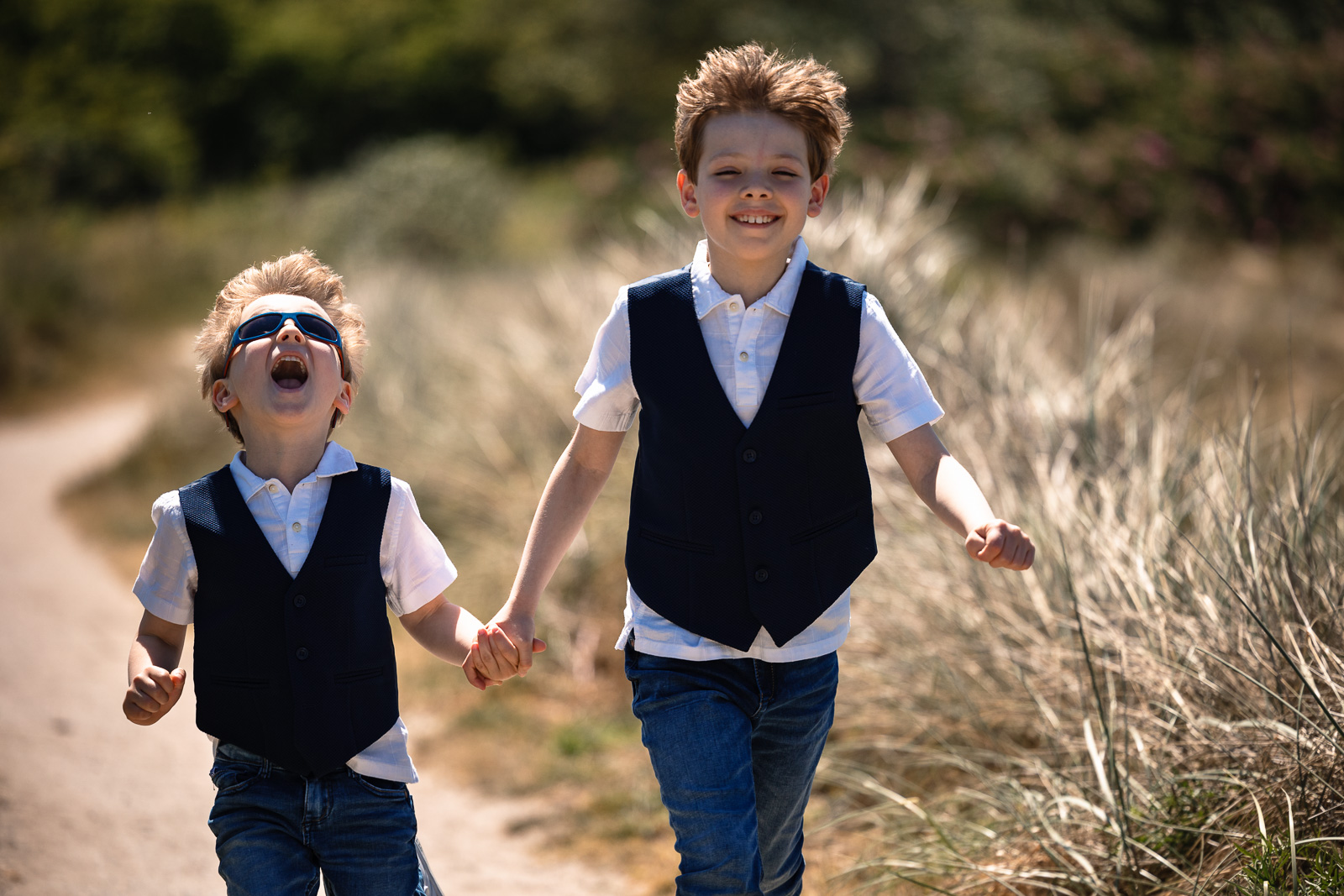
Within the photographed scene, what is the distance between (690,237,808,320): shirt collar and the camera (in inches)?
84.4

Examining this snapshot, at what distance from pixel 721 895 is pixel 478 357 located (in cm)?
473

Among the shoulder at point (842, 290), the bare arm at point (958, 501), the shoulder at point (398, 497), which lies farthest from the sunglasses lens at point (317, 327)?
the bare arm at point (958, 501)

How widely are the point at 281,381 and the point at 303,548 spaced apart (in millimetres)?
312

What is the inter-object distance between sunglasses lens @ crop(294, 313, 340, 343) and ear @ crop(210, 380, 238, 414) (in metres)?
0.18

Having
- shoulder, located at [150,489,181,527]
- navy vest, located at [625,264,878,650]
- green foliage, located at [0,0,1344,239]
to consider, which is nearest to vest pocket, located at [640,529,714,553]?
navy vest, located at [625,264,878,650]

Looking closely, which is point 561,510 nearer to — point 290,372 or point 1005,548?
point 290,372

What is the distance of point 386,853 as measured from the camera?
1.95 m

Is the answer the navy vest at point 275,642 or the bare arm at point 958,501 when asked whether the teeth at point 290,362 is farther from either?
the bare arm at point 958,501

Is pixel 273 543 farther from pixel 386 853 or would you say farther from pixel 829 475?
pixel 829 475

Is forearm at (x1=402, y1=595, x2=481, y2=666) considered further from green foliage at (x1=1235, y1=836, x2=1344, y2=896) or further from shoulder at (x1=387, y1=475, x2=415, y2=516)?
green foliage at (x1=1235, y1=836, x2=1344, y2=896)

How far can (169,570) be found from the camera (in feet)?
6.41

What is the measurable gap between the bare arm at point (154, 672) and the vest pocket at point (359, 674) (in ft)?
0.82

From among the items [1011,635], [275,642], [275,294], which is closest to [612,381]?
[275,294]

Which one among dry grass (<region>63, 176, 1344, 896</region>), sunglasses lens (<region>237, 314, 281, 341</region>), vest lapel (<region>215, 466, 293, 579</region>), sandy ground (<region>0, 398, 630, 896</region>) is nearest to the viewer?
vest lapel (<region>215, 466, 293, 579</region>)
